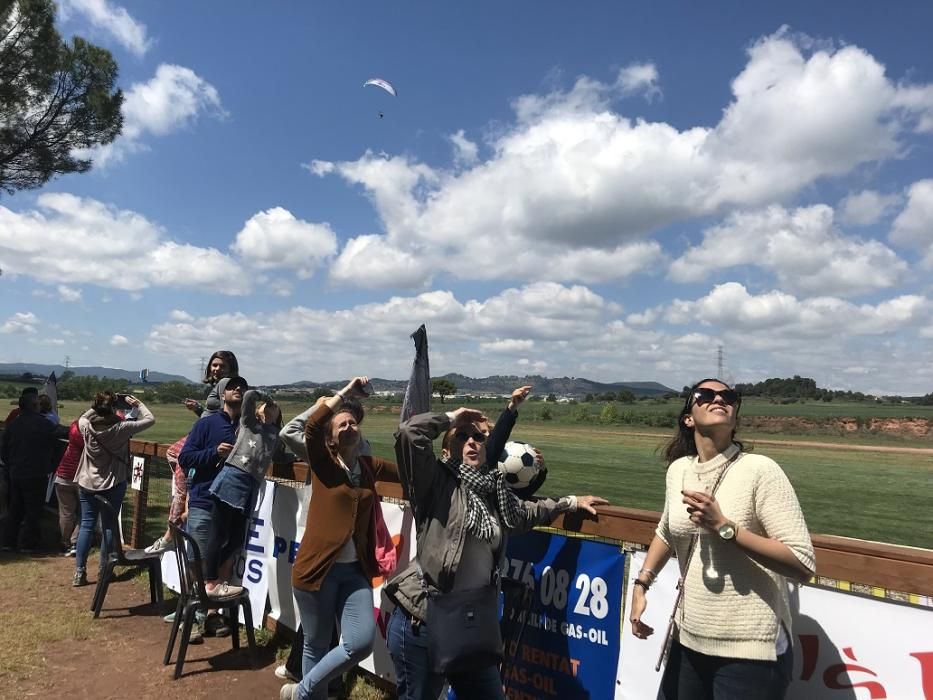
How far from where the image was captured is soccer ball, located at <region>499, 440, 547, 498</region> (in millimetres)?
3539

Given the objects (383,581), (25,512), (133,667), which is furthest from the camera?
(25,512)

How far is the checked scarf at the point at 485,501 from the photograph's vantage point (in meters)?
2.74

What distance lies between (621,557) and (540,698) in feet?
2.91

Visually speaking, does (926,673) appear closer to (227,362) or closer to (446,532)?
(446,532)

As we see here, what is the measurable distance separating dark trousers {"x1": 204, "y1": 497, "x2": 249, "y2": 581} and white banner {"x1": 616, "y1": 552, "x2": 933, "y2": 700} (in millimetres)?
3747

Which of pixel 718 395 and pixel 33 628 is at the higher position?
pixel 718 395

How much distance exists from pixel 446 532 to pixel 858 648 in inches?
62.1

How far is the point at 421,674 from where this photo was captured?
107 inches

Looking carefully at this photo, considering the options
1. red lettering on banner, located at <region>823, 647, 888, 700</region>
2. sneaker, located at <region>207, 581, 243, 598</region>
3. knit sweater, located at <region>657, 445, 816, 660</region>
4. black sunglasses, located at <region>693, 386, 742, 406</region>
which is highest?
black sunglasses, located at <region>693, 386, 742, 406</region>

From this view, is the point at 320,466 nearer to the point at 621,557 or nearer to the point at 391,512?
the point at 391,512

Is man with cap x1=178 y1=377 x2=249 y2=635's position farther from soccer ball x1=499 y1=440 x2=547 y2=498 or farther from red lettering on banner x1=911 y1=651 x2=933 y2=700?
red lettering on banner x1=911 y1=651 x2=933 y2=700

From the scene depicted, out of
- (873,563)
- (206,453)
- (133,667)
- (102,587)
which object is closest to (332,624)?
(206,453)

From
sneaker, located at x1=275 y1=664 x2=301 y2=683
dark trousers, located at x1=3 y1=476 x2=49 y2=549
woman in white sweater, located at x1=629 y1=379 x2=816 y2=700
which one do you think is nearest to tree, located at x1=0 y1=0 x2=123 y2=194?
dark trousers, located at x1=3 y1=476 x2=49 y2=549

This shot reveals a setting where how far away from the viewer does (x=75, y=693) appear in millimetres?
4207
